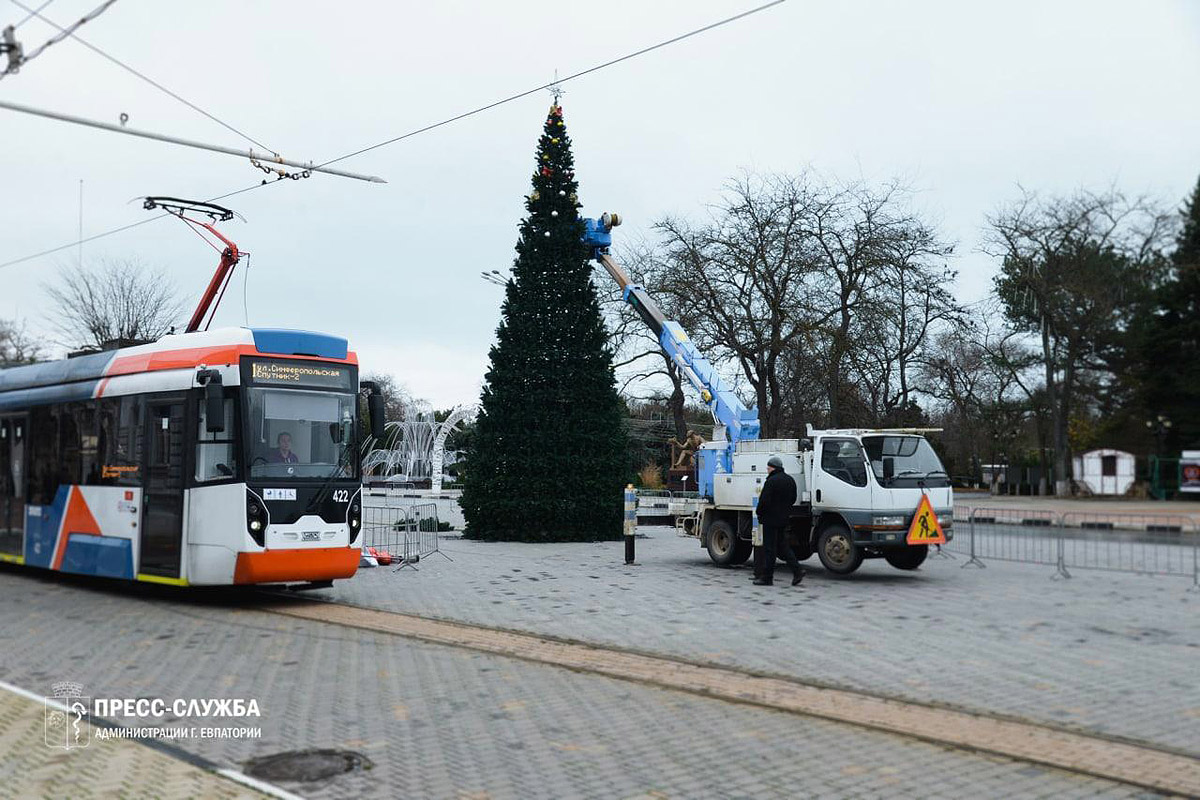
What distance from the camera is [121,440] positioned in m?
13.8

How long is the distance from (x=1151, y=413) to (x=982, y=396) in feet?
51.5

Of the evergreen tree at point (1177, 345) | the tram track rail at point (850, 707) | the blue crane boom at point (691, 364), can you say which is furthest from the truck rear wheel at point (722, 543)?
the evergreen tree at point (1177, 345)

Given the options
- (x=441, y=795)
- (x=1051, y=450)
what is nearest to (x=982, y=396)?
(x=1051, y=450)

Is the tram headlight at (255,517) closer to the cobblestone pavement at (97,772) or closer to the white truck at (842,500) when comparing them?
the cobblestone pavement at (97,772)

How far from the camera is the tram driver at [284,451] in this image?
12672 mm

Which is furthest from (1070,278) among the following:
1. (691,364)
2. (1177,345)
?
(691,364)

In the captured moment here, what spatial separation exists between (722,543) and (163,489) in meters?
9.41

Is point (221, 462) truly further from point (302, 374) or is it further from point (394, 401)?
point (394, 401)

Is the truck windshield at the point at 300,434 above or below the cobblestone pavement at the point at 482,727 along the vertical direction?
above

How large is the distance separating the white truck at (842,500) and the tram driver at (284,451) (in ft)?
23.3

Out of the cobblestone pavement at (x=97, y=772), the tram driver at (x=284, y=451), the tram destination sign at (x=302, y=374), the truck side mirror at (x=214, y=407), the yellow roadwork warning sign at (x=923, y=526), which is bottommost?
the cobblestone pavement at (x=97, y=772)

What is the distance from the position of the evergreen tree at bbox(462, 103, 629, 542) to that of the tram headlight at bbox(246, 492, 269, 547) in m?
12.9

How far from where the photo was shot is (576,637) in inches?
427

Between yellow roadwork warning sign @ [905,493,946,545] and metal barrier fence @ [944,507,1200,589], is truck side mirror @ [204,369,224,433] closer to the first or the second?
yellow roadwork warning sign @ [905,493,946,545]
